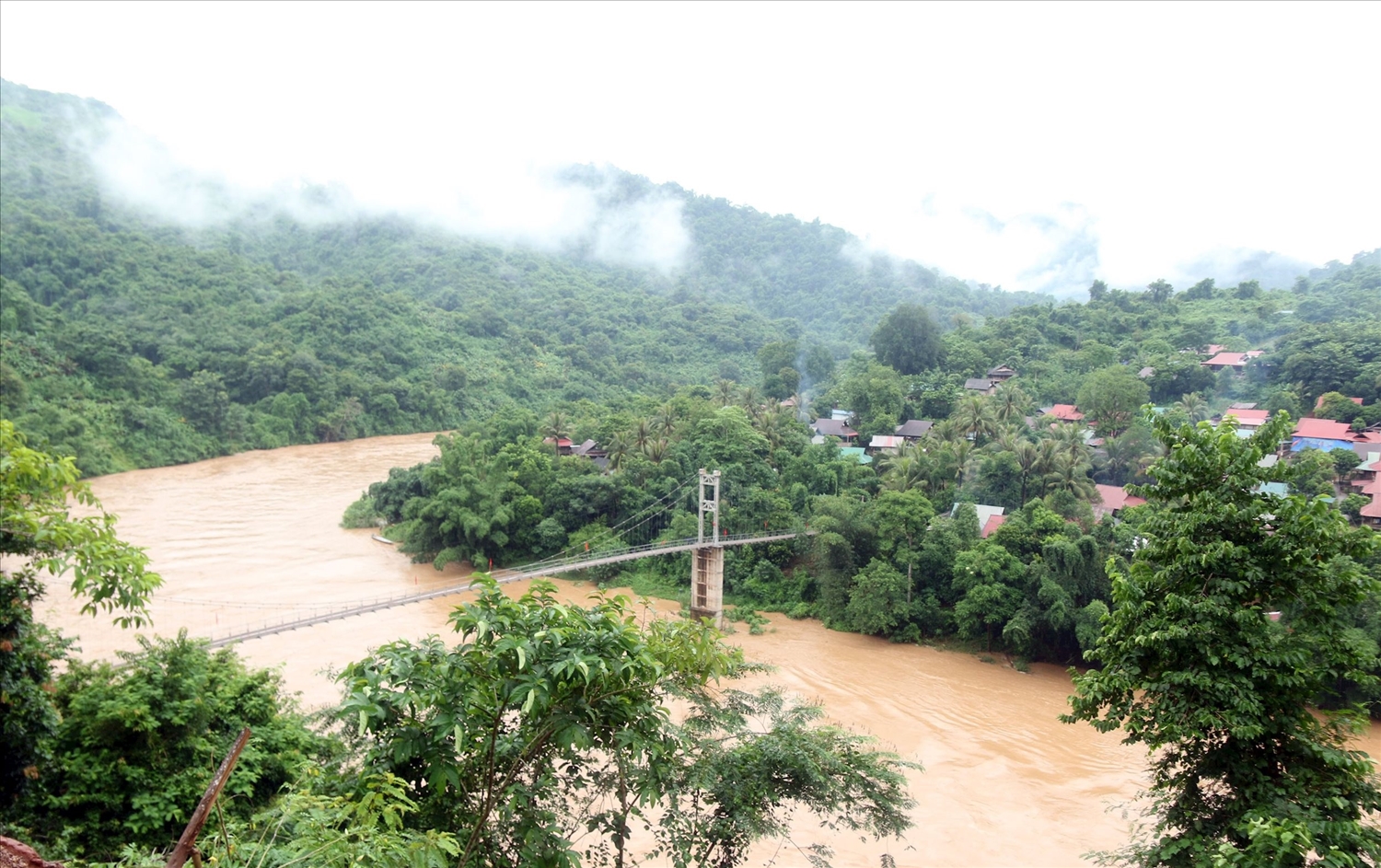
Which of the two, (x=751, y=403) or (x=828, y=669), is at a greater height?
(x=751, y=403)

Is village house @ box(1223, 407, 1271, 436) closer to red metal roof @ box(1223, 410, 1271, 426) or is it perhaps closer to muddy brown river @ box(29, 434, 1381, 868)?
red metal roof @ box(1223, 410, 1271, 426)

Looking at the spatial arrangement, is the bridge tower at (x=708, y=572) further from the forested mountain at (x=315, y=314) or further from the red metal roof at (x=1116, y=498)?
the forested mountain at (x=315, y=314)

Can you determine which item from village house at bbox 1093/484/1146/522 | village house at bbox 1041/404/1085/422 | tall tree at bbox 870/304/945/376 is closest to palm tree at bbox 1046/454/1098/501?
village house at bbox 1093/484/1146/522

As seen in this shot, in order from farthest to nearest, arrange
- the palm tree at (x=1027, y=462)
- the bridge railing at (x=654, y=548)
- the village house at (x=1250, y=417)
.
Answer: the village house at (x=1250, y=417) < the palm tree at (x=1027, y=462) < the bridge railing at (x=654, y=548)

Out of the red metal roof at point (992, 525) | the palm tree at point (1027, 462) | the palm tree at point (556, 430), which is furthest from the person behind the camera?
the palm tree at point (556, 430)

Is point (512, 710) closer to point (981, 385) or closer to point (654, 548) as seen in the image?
point (654, 548)

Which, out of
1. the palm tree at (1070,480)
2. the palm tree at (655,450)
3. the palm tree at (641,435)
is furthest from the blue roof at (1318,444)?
the palm tree at (641,435)

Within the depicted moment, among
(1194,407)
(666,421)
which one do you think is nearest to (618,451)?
(666,421)
